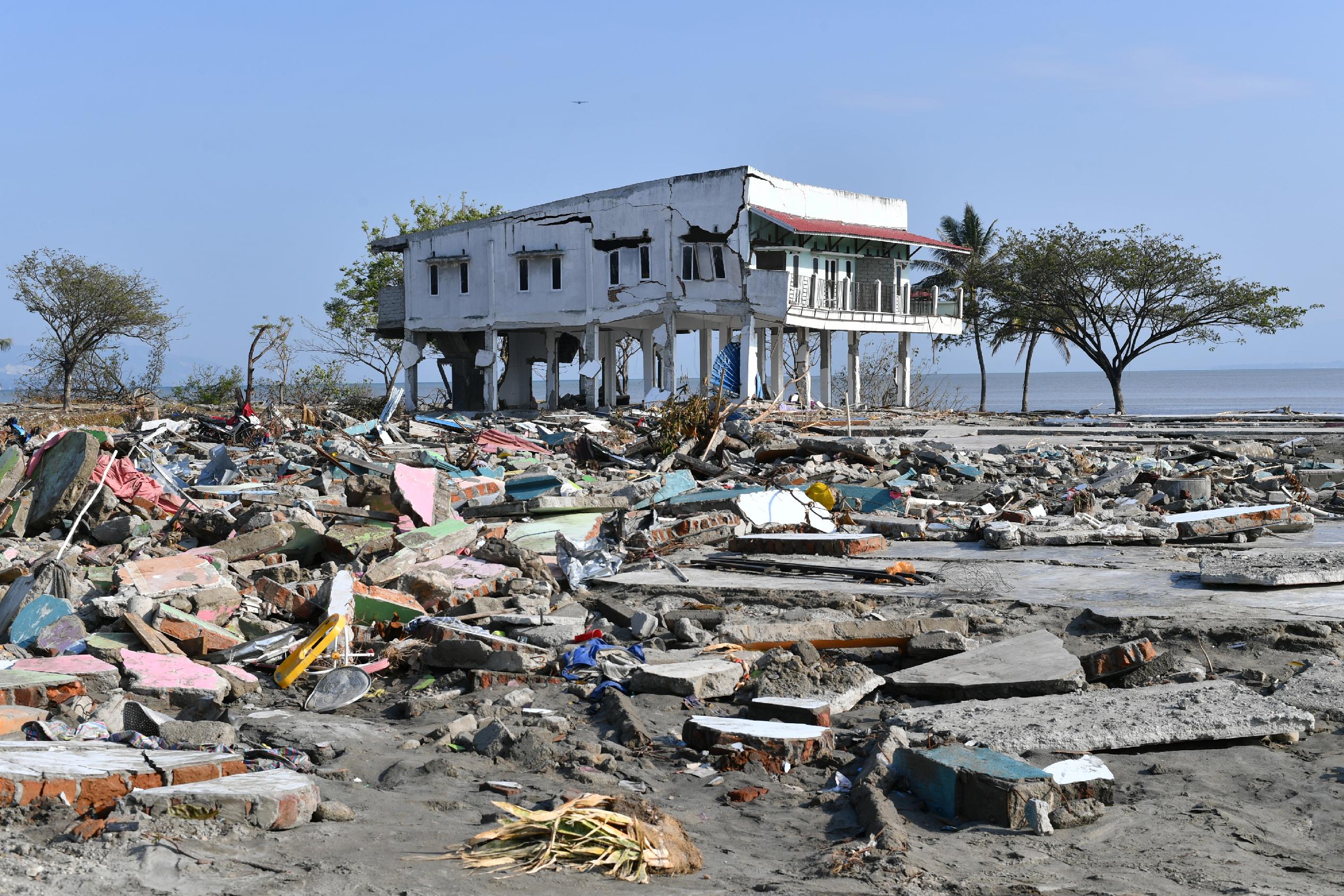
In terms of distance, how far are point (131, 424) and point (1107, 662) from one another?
1744 cm

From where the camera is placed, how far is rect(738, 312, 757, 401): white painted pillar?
1064 inches

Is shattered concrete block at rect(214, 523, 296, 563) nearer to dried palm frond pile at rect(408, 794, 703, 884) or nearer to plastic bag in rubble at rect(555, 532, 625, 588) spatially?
plastic bag in rubble at rect(555, 532, 625, 588)

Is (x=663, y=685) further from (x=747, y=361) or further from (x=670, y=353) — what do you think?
(x=670, y=353)

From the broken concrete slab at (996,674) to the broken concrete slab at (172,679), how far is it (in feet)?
10.7

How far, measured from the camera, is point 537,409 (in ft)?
107

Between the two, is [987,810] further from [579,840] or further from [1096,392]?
[1096,392]

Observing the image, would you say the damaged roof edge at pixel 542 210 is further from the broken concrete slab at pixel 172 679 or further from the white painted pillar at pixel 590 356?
the broken concrete slab at pixel 172 679

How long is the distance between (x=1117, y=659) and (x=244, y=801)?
3887 millimetres

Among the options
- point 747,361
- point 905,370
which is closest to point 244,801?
point 747,361

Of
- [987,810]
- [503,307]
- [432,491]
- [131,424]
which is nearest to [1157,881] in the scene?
[987,810]

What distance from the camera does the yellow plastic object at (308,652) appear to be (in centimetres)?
580

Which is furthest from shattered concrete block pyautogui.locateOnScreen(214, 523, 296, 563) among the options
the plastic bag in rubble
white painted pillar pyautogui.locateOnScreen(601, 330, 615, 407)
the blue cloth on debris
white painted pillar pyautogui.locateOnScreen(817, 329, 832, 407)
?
white painted pillar pyautogui.locateOnScreen(601, 330, 615, 407)

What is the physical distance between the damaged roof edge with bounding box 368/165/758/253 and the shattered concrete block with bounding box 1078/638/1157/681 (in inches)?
891

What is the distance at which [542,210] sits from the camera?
1213 inches
